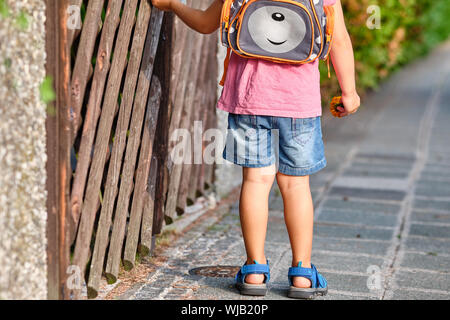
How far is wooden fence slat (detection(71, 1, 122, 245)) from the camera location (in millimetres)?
2887

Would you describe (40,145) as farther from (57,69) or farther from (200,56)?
(200,56)

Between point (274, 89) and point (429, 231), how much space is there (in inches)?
83.4

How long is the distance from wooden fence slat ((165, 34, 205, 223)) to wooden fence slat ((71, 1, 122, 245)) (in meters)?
1.33

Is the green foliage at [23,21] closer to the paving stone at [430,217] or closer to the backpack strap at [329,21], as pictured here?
the backpack strap at [329,21]

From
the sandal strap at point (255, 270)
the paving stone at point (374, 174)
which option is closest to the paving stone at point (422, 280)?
the sandal strap at point (255, 270)

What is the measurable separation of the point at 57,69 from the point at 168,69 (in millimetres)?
1279

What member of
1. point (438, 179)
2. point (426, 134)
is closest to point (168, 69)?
point (438, 179)

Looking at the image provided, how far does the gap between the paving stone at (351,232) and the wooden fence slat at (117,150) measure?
1723 millimetres

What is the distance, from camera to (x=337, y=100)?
332 cm

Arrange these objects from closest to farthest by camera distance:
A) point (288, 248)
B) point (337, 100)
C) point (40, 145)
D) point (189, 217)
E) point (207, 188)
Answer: point (40, 145) → point (337, 100) → point (288, 248) → point (189, 217) → point (207, 188)

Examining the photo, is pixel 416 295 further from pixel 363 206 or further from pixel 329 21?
pixel 363 206

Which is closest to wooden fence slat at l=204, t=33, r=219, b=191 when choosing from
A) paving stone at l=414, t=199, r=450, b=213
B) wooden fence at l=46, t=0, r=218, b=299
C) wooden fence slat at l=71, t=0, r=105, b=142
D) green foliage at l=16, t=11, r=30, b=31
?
wooden fence at l=46, t=0, r=218, b=299

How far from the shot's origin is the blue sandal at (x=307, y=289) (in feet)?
10.5

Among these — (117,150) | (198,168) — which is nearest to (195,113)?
(198,168)
